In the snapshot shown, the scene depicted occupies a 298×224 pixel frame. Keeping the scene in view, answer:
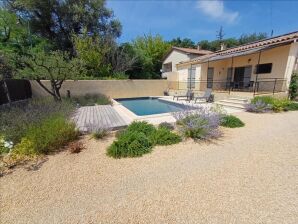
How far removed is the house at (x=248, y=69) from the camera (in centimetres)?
1090

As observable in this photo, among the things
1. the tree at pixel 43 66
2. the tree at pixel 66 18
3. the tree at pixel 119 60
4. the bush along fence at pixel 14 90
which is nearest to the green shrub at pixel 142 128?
the tree at pixel 43 66

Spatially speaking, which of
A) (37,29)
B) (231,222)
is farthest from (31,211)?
(37,29)

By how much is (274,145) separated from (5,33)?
30360 millimetres

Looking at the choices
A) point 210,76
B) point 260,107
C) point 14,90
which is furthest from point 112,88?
point 260,107

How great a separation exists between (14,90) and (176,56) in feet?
64.2

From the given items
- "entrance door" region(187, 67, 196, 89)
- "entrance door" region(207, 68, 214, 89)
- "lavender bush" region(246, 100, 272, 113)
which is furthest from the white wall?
"lavender bush" region(246, 100, 272, 113)

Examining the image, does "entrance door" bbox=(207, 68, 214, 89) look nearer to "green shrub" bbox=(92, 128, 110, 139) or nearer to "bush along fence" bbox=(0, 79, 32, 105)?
"green shrub" bbox=(92, 128, 110, 139)

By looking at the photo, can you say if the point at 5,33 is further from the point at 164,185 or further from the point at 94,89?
the point at 164,185

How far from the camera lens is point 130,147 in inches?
165

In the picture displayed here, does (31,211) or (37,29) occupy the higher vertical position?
(37,29)

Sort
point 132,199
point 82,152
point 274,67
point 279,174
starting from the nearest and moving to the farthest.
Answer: point 132,199 < point 279,174 < point 82,152 < point 274,67

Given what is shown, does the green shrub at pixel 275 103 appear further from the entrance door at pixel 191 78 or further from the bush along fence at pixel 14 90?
the bush along fence at pixel 14 90

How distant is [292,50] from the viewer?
34.6ft

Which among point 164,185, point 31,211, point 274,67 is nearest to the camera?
point 31,211
